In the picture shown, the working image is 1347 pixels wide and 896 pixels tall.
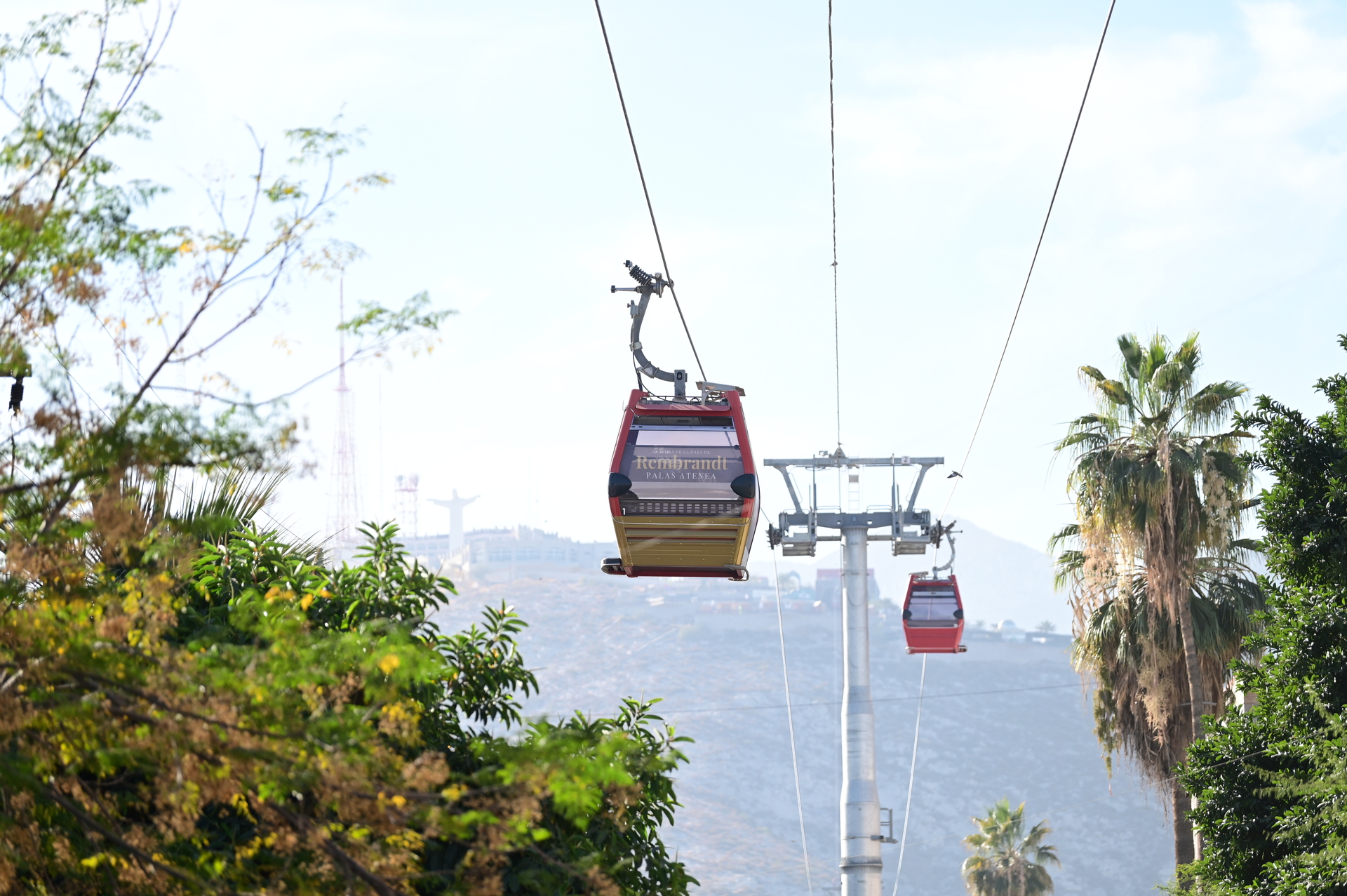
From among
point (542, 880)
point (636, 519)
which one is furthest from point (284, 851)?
point (636, 519)

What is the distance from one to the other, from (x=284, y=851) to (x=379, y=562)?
3.41 meters

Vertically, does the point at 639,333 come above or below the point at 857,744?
above

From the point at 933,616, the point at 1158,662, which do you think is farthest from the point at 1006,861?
the point at 1158,662

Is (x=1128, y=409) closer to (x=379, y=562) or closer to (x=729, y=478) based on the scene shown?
(x=729, y=478)

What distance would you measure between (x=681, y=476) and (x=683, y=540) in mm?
823

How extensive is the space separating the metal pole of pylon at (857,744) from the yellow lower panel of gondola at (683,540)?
228 inches

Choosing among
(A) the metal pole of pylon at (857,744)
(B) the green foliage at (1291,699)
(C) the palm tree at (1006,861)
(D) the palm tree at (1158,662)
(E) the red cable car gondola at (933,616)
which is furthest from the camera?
(C) the palm tree at (1006,861)

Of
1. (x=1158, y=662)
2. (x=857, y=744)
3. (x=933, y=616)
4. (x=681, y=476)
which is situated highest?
(x=681, y=476)

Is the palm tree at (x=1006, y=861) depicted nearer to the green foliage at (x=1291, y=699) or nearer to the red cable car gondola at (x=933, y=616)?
the red cable car gondola at (x=933, y=616)

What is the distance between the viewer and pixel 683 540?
14094 mm

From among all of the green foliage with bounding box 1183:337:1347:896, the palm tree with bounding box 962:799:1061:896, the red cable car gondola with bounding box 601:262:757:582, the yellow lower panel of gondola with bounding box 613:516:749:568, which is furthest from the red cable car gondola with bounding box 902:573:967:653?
the palm tree with bounding box 962:799:1061:896

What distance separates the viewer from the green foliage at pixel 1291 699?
13.4 metres

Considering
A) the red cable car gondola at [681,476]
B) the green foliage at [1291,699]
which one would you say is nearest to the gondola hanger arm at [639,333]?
the red cable car gondola at [681,476]

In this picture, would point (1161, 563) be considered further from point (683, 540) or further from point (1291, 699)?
point (683, 540)
